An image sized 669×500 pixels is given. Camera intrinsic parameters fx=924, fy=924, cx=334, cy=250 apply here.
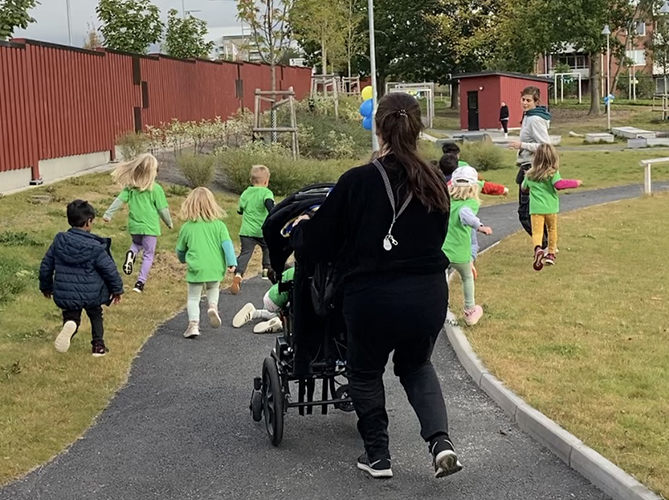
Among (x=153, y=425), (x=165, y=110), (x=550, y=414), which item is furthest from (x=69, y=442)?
(x=165, y=110)

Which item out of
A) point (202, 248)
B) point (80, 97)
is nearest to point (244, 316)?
point (202, 248)

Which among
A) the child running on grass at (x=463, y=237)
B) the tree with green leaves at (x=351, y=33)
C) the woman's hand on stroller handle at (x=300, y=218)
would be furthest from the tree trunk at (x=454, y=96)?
the woman's hand on stroller handle at (x=300, y=218)

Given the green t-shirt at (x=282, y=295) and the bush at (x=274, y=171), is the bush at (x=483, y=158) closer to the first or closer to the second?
the bush at (x=274, y=171)

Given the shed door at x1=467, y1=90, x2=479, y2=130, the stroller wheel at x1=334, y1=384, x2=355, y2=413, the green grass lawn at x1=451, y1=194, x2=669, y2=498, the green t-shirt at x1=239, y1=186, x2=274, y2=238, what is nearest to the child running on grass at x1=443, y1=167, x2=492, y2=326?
the green grass lawn at x1=451, y1=194, x2=669, y2=498

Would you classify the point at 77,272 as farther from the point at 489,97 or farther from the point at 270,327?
the point at 489,97

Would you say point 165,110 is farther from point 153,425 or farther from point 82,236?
point 153,425

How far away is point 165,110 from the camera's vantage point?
80.7 feet

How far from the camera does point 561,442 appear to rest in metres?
5.23

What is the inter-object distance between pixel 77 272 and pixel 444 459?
12.7 feet

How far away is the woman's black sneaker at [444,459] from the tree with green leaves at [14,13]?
44.4ft

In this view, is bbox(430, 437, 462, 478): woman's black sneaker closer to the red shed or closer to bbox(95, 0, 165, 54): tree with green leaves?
bbox(95, 0, 165, 54): tree with green leaves

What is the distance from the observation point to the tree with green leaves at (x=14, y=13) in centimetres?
1579

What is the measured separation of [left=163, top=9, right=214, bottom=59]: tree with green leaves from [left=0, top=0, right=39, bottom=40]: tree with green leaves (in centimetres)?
2074

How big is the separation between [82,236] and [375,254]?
359 cm
